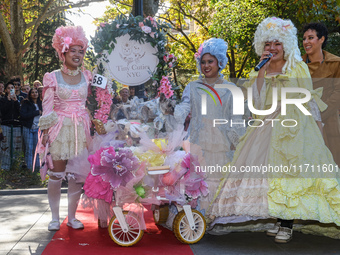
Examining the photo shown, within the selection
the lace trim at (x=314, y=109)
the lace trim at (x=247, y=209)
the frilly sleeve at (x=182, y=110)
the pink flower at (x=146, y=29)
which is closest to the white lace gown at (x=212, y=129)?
the frilly sleeve at (x=182, y=110)

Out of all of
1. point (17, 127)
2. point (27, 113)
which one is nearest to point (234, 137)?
point (27, 113)

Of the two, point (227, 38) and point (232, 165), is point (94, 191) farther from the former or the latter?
point (227, 38)

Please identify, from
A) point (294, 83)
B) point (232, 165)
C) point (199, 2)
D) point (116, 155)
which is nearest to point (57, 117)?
point (116, 155)

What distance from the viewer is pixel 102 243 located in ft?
15.1

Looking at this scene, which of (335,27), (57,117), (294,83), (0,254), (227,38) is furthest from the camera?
(227,38)

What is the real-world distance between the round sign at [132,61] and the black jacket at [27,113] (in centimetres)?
431

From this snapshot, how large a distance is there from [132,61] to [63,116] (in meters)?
Result: 1.15

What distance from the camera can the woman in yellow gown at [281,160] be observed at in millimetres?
4324

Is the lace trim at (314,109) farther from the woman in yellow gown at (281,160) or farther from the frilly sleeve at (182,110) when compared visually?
the frilly sleeve at (182,110)

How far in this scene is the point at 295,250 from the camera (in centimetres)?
436

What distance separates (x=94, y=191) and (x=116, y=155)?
0.40m

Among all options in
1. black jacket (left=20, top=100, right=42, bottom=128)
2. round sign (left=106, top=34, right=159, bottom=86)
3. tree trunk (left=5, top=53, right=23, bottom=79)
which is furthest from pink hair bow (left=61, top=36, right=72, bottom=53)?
tree trunk (left=5, top=53, right=23, bottom=79)

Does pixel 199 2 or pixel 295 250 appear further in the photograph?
pixel 199 2

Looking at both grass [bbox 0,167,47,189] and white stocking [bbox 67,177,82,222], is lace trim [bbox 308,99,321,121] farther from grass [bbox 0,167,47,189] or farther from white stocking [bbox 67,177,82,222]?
grass [bbox 0,167,47,189]
